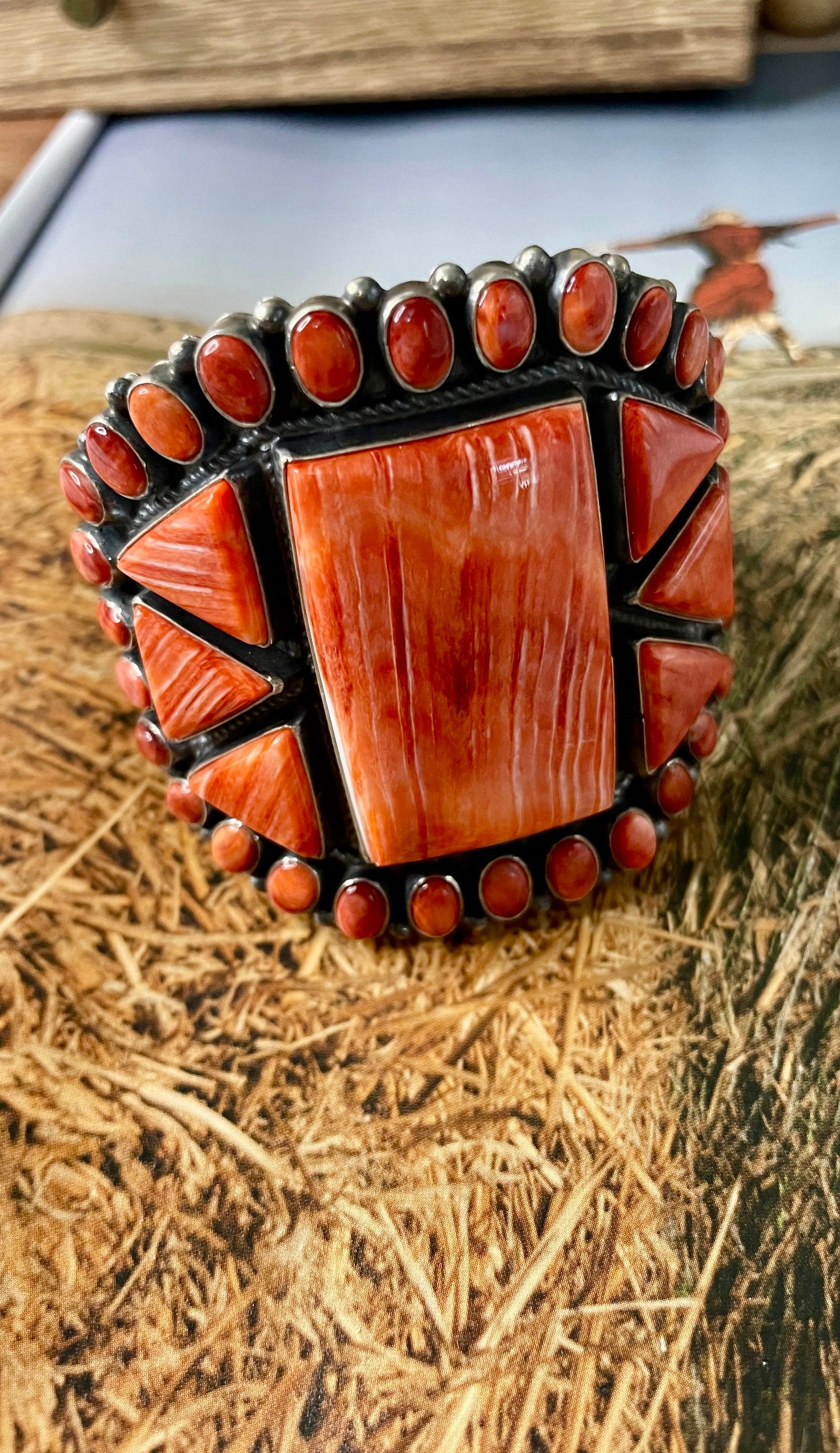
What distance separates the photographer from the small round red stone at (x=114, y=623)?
765mm

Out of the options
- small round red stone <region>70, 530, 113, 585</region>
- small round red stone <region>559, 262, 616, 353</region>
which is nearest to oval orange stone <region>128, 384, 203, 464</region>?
small round red stone <region>70, 530, 113, 585</region>

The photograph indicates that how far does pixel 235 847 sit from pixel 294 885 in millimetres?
48

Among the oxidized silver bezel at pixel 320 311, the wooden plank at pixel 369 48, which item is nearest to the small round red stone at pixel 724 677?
the oxidized silver bezel at pixel 320 311

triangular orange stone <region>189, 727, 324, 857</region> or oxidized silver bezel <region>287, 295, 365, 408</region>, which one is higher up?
oxidized silver bezel <region>287, 295, 365, 408</region>

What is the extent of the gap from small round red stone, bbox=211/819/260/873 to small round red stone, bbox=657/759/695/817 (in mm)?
283

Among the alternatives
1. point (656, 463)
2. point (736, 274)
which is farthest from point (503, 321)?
point (736, 274)

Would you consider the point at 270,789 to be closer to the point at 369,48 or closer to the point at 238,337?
the point at 238,337

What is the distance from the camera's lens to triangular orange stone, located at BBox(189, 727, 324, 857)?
0.73m

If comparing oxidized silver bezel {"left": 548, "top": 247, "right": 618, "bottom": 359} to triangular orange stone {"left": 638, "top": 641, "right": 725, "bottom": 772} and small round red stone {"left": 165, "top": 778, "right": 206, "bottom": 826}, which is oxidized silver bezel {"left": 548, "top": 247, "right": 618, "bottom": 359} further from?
small round red stone {"left": 165, "top": 778, "right": 206, "bottom": 826}

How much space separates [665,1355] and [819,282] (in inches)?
44.1

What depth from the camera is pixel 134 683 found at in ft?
2.56

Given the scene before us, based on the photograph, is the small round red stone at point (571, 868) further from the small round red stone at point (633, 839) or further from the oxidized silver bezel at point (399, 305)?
the oxidized silver bezel at point (399, 305)

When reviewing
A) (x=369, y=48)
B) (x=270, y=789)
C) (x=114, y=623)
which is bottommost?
(x=270, y=789)

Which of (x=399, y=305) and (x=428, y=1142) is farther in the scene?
(x=428, y=1142)
